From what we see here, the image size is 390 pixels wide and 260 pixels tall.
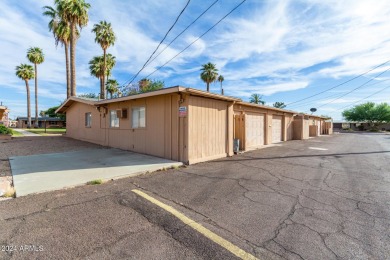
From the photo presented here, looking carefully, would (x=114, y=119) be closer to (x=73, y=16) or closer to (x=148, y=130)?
(x=148, y=130)

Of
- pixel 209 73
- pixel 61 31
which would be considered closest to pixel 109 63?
pixel 61 31

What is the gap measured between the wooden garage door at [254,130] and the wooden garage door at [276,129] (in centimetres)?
235

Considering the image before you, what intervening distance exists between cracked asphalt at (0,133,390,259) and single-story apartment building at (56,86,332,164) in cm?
252

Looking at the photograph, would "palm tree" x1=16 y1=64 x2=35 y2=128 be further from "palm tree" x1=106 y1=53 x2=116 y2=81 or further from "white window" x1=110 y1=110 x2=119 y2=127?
"white window" x1=110 y1=110 x2=119 y2=127

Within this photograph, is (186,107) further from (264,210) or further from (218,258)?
(218,258)

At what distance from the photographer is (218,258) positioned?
2.32 metres

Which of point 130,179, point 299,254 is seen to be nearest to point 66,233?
point 130,179

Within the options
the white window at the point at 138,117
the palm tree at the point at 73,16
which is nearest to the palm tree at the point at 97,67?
the palm tree at the point at 73,16

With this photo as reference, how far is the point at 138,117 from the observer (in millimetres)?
9617

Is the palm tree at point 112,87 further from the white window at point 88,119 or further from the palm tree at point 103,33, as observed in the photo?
the white window at point 88,119

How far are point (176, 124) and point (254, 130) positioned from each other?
7310mm

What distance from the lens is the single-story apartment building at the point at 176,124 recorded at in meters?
7.47

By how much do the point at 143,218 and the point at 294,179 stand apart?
14.0 ft

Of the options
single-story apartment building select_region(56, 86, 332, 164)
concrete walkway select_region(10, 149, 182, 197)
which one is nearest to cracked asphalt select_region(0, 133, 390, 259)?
concrete walkway select_region(10, 149, 182, 197)
